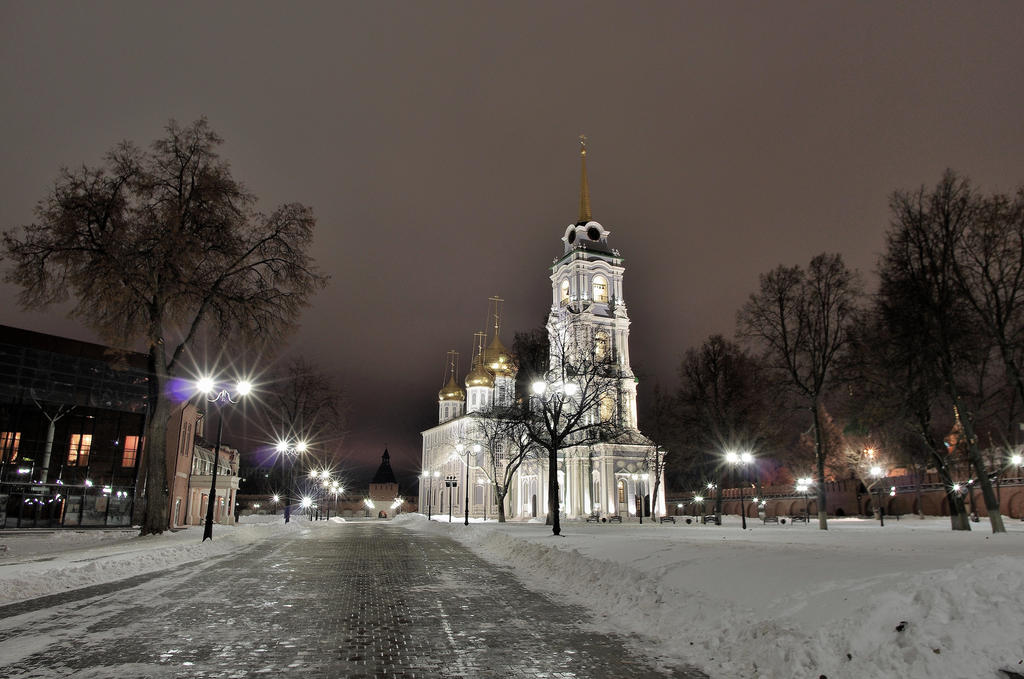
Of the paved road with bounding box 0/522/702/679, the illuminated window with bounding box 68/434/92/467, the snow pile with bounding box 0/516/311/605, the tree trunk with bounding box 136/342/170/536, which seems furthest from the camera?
the illuminated window with bounding box 68/434/92/467

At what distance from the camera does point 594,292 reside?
71812mm

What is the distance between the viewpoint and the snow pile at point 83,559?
11641 mm

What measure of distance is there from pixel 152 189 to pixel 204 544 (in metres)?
12.8

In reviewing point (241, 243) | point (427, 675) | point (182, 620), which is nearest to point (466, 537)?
point (241, 243)

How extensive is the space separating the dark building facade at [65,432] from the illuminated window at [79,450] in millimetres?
48

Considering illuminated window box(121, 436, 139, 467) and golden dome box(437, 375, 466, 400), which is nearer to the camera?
illuminated window box(121, 436, 139, 467)

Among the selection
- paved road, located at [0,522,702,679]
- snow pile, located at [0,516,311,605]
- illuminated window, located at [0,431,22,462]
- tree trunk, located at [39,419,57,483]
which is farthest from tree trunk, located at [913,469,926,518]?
illuminated window, located at [0,431,22,462]

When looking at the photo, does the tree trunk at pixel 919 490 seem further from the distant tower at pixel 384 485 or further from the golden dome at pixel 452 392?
the distant tower at pixel 384 485

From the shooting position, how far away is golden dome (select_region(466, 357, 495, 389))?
89062mm

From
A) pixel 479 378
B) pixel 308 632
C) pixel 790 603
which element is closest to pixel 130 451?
pixel 308 632

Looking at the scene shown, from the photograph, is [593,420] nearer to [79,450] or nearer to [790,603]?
[79,450]

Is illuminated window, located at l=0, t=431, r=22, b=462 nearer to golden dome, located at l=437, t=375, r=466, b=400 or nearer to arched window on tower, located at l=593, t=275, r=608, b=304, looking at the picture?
arched window on tower, located at l=593, t=275, r=608, b=304

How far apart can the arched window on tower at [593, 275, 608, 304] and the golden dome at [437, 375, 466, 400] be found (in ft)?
143

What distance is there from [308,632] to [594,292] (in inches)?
2555
